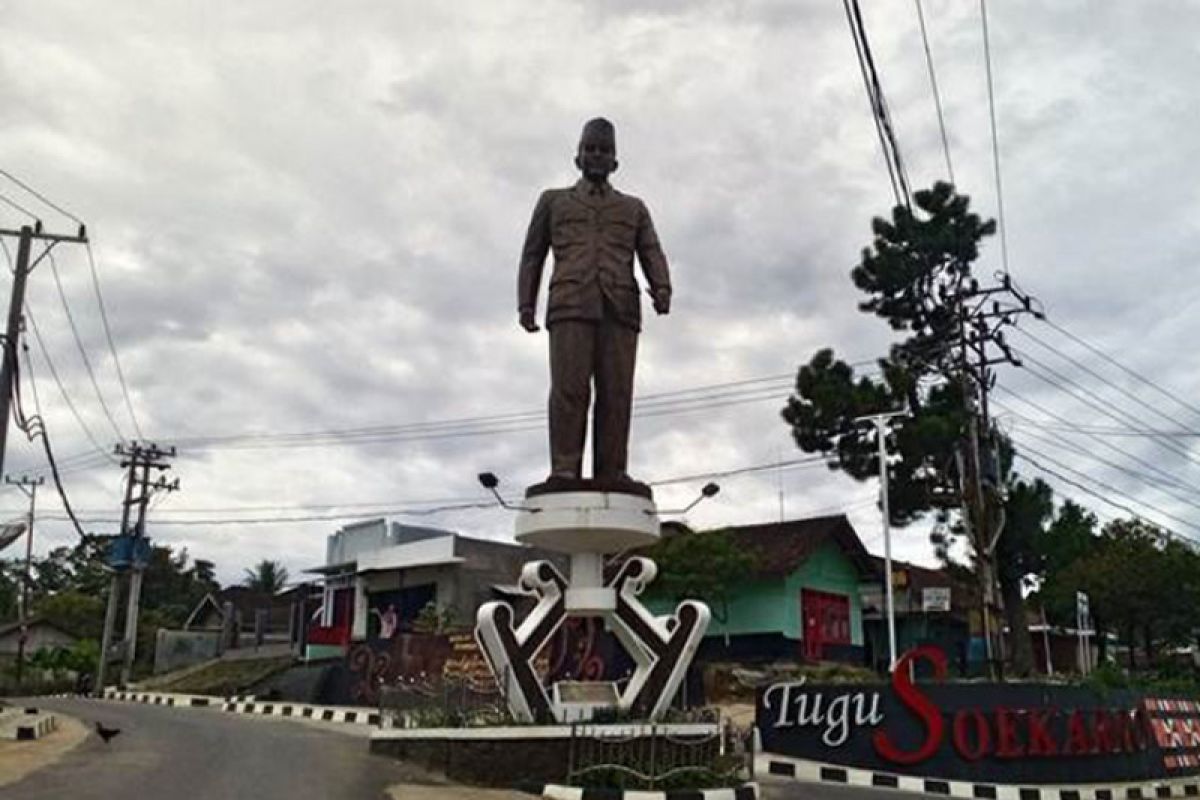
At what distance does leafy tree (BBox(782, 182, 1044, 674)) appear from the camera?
24.7 metres

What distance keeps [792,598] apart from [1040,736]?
13.7m

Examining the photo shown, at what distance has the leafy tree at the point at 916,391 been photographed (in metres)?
24.7

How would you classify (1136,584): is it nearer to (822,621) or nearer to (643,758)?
(822,621)

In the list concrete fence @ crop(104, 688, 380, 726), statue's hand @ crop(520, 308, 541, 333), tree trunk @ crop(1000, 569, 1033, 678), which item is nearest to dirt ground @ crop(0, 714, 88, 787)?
concrete fence @ crop(104, 688, 380, 726)

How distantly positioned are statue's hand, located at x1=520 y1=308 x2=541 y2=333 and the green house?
14.3 metres

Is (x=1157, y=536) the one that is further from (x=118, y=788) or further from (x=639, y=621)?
(x=118, y=788)

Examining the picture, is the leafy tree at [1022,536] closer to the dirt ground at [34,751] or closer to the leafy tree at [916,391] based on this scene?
the leafy tree at [916,391]

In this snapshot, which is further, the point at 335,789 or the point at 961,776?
the point at 961,776

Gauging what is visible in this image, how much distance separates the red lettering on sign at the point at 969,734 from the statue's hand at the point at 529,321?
812 centimetres

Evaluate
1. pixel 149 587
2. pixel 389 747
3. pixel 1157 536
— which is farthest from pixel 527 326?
pixel 149 587

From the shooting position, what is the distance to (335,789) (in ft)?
38.6

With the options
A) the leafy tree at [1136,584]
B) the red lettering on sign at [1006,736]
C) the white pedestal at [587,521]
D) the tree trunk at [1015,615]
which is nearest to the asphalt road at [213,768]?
the white pedestal at [587,521]

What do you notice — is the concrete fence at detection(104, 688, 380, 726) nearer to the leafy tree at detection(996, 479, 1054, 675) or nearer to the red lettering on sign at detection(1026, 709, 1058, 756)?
the red lettering on sign at detection(1026, 709, 1058, 756)

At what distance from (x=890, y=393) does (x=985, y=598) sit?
560cm
